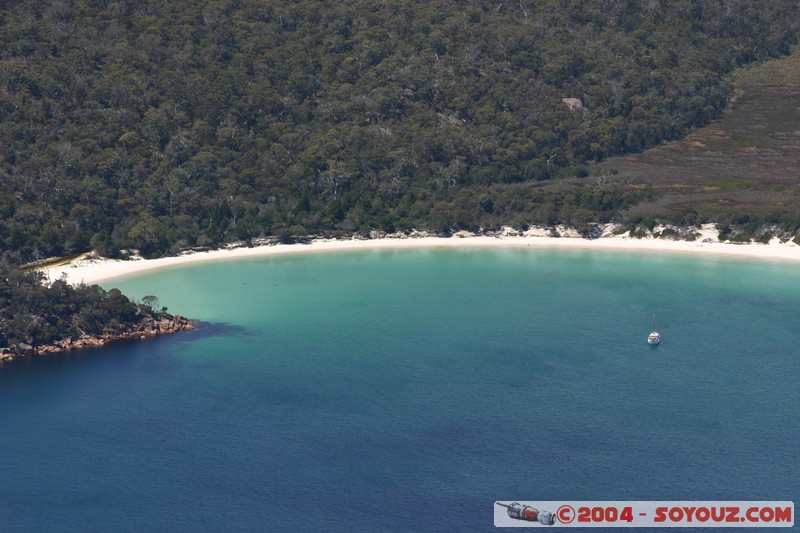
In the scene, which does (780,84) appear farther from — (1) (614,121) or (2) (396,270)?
(2) (396,270)

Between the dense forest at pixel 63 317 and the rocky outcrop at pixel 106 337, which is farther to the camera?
the dense forest at pixel 63 317

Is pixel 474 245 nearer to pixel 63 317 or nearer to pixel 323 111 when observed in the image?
pixel 323 111

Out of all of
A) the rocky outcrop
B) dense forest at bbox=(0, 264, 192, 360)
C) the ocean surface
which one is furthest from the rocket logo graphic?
dense forest at bbox=(0, 264, 192, 360)

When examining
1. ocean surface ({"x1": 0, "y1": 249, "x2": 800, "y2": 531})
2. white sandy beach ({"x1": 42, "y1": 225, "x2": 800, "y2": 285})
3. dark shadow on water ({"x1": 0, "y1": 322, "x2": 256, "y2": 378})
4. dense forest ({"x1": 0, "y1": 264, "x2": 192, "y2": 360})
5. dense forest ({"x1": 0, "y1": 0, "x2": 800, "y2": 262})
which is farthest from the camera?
dense forest ({"x1": 0, "y1": 0, "x2": 800, "y2": 262})

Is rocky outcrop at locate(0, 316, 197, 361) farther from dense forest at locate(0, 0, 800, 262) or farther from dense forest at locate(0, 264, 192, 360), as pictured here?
dense forest at locate(0, 0, 800, 262)

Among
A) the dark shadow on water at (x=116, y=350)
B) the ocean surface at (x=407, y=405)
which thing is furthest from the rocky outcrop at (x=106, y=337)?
the ocean surface at (x=407, y=405)

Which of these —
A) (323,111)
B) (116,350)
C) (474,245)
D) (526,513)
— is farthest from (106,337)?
(323,111)

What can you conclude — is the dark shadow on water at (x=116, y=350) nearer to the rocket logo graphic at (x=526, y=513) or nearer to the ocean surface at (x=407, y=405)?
the ocean surface at (x=407, y=405)
